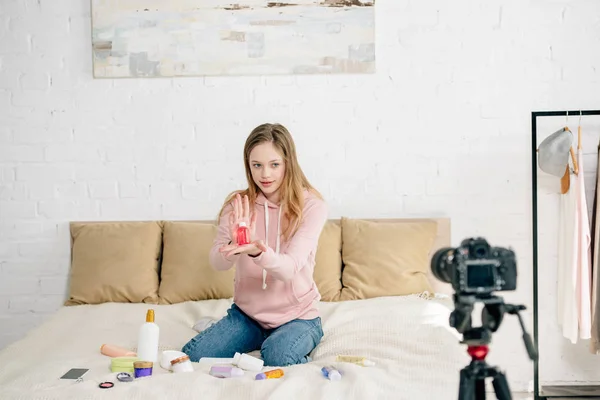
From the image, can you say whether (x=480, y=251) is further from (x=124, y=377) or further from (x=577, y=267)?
(x=577, y=267)

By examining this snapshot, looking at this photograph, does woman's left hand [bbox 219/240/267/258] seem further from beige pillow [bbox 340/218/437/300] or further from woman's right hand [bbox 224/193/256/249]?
beige pillow [bbox 340/218/437/300]

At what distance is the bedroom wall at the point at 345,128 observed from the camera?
3471 millimetres

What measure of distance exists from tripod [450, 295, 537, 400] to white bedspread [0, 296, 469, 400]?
37 cm

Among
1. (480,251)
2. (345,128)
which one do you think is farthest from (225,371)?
(345,128)

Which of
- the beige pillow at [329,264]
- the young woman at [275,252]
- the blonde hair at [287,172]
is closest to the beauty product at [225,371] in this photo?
the young woman at [275,252]

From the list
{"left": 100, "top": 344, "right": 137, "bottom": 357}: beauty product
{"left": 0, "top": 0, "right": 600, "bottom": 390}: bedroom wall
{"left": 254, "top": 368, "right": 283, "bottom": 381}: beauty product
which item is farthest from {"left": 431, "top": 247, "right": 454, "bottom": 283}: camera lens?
{"left": 0, "top": 0, "right": 600, "bottom": 390}: bedroom wall

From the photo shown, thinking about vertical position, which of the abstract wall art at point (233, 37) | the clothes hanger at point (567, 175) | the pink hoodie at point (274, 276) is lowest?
the pink hoodie at point (274, 276)

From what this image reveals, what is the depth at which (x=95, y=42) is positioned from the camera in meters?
3.48

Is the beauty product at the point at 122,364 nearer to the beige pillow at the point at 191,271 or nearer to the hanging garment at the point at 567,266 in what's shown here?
the beige pillow at the point at 191,271

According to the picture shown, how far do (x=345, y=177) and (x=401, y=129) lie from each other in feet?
1.17

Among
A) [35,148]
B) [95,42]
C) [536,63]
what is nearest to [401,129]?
[536,63]

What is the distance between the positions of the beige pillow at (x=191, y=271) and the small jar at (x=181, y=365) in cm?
107

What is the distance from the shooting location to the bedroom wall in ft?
11.4

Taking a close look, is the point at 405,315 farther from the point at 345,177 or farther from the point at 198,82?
the point at 198,82
